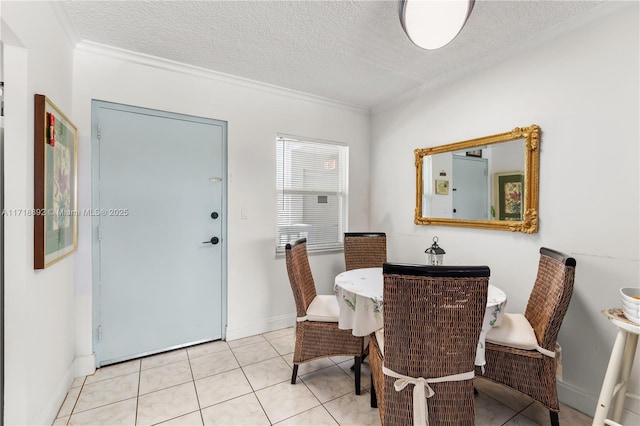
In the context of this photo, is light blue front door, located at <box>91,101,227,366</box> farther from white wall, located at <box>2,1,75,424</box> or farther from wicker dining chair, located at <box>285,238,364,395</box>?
wicker dining chair, located at <box>285,238,364,395</box>

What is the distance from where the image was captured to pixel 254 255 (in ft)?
9.77

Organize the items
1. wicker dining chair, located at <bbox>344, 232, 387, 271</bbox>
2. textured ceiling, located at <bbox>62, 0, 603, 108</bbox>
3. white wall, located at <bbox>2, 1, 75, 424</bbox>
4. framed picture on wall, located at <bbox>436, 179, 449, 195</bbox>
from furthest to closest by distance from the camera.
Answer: wicker dining chair, located at <bbox>344, 232, 387, 271</bbox> < framed picture on wall, located at <bbox>436, 179, 449, 195</bbox> < textured ceiling, located at <bbox>62, 0, 603, 108</bbox> < white wall, located at <bbox>2, 1, 75, 424</bbox>

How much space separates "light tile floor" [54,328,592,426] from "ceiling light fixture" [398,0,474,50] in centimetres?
230

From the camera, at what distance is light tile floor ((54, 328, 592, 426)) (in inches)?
70.9

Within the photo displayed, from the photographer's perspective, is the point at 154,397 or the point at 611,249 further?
the point at 154,397

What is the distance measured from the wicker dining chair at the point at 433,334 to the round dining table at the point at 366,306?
371 millimetres

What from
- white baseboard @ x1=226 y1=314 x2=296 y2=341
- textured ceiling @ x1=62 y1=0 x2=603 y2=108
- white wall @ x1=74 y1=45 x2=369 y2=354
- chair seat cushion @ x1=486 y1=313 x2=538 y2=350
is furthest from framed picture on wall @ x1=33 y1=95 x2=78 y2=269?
chair seat cushion @ x1=486 y1=313 x2=538 y2=350

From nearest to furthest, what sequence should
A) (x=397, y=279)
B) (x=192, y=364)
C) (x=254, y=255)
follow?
1. (x=397, y=279)
2. (x=192, y=364)
3. (x=254, y=255)

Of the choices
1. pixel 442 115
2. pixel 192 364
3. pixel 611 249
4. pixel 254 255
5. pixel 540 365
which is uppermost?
pixel 442 115

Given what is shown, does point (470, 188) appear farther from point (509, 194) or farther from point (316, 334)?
point (316, 334)

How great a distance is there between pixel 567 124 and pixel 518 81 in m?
0.51

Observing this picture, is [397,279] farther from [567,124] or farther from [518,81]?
[518,81]

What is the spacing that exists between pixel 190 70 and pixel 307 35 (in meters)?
1.16

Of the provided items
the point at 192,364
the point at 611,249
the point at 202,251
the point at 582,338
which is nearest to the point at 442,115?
the point at 611,249
